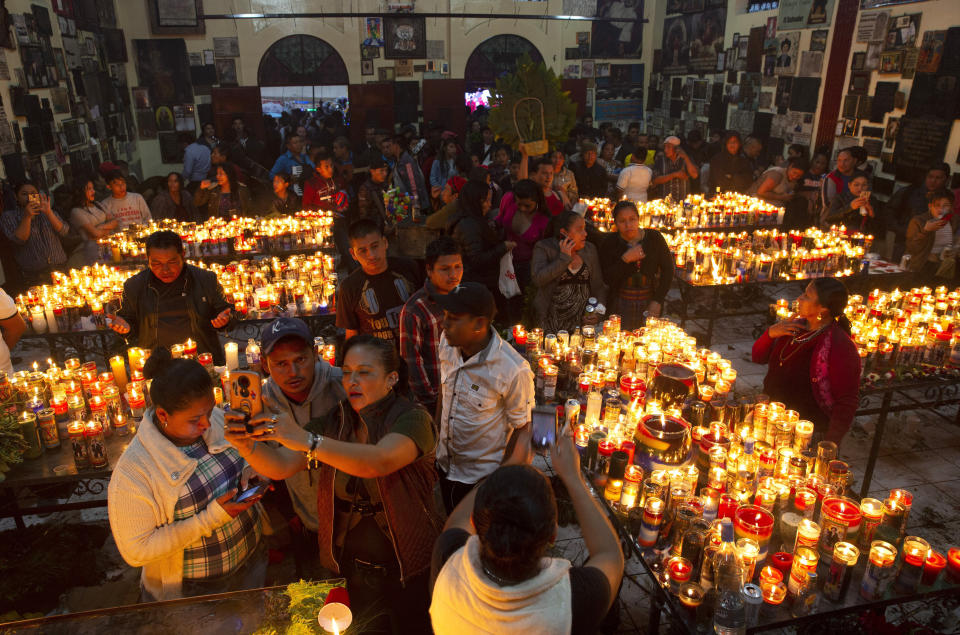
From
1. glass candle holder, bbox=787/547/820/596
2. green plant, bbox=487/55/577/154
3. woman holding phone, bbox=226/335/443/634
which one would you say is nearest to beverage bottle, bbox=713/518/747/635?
glass candle holder, bbox=787/547/820/596

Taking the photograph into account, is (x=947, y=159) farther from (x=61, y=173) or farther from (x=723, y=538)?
(x=61, y=173)

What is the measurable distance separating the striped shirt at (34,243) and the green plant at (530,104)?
18.5ft

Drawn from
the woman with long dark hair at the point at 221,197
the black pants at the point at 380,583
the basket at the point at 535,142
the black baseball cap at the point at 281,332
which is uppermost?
the basket at the point at 535,142

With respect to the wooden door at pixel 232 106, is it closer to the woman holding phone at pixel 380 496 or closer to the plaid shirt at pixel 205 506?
the plaid shirt at pixel 205 506

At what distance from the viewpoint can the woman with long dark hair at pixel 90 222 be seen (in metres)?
7.79

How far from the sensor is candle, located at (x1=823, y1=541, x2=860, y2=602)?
8.87 feet

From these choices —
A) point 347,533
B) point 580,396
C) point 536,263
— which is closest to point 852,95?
point 536,263

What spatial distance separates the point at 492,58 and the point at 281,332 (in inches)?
636

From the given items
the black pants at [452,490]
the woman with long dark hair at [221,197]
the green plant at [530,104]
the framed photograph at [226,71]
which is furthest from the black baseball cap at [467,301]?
the framed photograph at [226,71]

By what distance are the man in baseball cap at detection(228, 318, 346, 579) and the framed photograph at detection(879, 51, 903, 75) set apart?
444 inches

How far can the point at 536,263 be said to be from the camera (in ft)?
18.0

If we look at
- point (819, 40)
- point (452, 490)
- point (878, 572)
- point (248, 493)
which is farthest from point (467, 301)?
point (819, 40)

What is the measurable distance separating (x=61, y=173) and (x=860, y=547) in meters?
11.4

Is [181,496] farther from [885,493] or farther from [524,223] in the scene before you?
[885,493]
